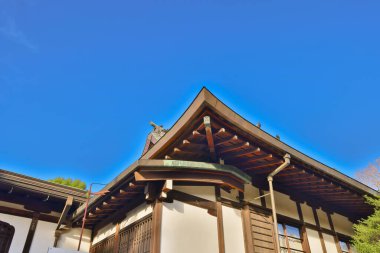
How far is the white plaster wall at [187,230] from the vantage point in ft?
19.4

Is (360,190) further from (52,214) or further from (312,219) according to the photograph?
(52,214)

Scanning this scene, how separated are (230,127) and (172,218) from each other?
211 centimetres

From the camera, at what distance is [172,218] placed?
243 inches

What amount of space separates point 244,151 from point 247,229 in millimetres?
1699

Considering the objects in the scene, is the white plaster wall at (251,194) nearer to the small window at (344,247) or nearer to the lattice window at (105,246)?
the lattice window at (105,246)

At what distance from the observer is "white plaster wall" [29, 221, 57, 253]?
8375 mm

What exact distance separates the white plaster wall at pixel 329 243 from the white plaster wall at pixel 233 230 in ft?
11.0

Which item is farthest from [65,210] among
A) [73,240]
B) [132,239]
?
[132,239]

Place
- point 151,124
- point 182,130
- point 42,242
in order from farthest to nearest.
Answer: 1. point 151,124
2. point 42,242
3. point 182,130

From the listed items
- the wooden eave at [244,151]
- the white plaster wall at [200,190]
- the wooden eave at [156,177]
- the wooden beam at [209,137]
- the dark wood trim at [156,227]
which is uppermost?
the wooden eave at [244,151]

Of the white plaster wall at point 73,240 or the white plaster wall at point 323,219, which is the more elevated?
the white plaster wall at point 323,219

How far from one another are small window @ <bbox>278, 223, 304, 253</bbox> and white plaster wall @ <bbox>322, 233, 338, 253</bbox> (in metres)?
1.08

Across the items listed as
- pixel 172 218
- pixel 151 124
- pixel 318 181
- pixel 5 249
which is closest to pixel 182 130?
pixel 172 218

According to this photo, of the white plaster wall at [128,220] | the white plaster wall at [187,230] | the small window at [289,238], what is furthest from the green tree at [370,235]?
the white plaster wall at [128,220]
